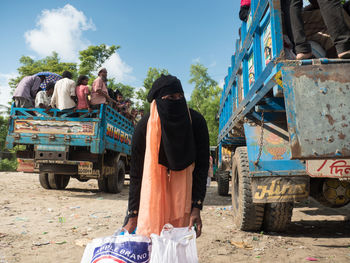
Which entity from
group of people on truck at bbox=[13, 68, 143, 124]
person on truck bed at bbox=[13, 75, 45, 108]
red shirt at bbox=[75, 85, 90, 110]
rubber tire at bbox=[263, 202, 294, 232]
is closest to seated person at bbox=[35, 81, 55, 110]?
group of people on truck at bbox=[13, 68, 143, 124]

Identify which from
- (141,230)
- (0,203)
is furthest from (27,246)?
(0,203)

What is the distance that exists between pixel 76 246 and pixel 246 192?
211cm

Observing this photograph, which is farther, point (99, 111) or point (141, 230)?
point (99, 111)

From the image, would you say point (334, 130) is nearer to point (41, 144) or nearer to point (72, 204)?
point (72, 204)

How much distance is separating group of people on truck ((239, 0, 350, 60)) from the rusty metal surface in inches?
13.1

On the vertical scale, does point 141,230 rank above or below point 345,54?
below

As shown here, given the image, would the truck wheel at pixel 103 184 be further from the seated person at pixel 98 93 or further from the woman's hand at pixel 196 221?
the woman's hand at pixel 196 221

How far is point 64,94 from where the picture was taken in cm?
604

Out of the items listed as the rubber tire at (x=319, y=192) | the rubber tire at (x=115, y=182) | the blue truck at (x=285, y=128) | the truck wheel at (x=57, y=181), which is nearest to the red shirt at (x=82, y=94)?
the rubber tire at (x=115, y=182)

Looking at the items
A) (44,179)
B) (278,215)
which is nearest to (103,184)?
(44,179)

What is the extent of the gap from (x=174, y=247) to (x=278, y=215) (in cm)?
232

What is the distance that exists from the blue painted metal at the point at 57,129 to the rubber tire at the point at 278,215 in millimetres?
3887

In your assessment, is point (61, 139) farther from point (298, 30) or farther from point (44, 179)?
point (298, 30)

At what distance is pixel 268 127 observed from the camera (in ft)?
10.4
